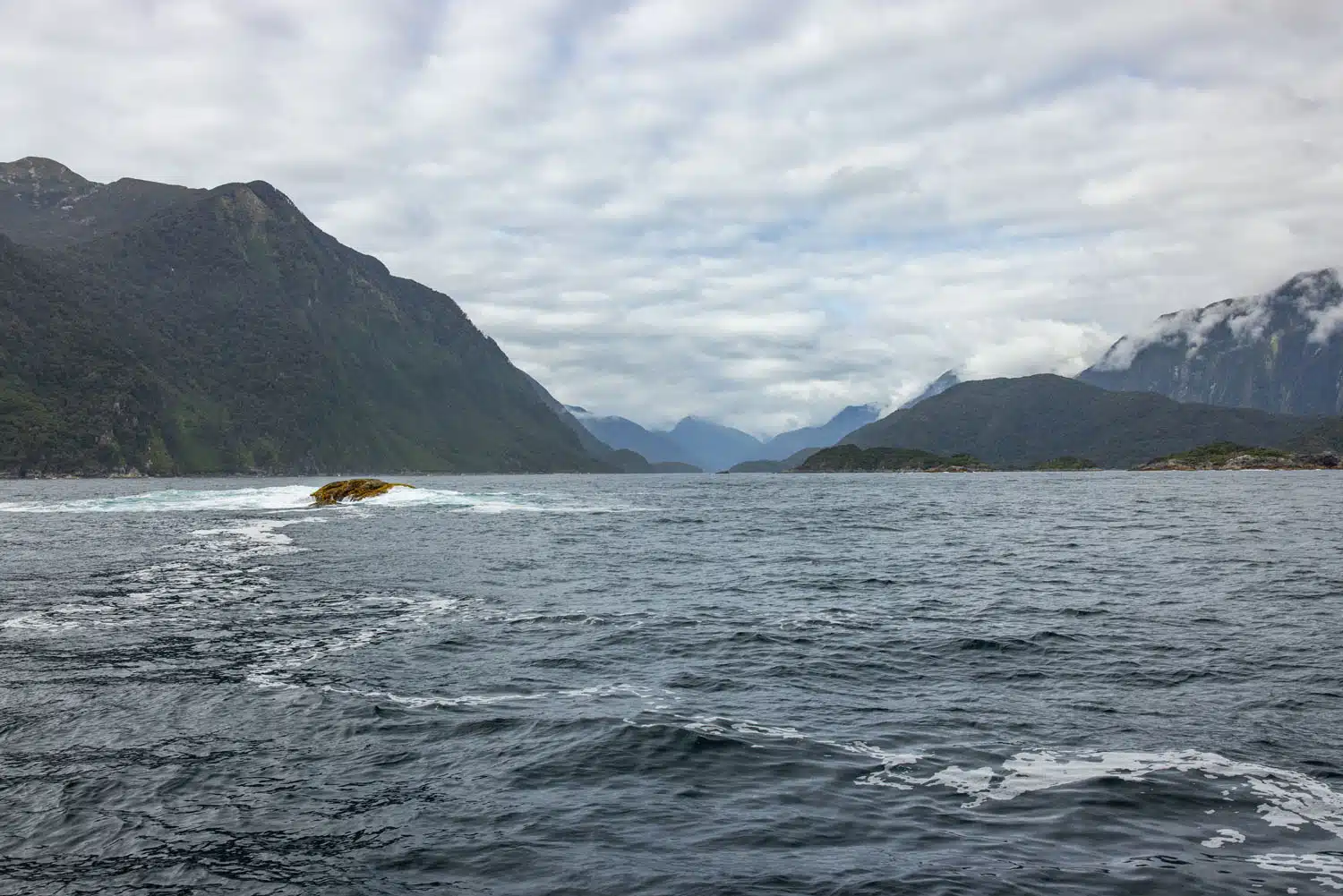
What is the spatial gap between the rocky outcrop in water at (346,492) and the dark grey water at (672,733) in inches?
2683

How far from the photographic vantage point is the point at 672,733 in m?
17.0

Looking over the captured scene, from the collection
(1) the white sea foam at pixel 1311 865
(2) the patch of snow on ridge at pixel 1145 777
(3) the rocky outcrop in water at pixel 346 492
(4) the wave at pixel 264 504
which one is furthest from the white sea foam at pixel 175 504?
(1) the white sea foam at pixel 1311 865

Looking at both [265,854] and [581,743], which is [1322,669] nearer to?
[581,743]

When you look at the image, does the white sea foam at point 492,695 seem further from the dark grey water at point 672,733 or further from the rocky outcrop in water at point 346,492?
the rocky outcrop in water at point 346,492

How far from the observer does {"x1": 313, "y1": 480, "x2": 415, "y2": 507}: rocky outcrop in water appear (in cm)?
10756

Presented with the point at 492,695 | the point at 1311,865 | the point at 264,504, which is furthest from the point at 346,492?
the point at 1311,865

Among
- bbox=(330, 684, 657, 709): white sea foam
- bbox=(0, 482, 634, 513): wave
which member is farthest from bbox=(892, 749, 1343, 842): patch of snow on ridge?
bbox=(0, 482, 634, 513): wave

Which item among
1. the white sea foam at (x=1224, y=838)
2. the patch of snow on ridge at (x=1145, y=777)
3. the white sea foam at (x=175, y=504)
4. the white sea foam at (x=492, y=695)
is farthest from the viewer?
the white sea foam at (x=175, y=504)

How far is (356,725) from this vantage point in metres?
17.5

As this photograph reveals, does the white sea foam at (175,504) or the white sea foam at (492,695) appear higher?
the white sea foam at (175,504)

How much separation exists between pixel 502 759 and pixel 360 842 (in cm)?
382

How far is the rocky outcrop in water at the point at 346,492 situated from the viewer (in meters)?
108

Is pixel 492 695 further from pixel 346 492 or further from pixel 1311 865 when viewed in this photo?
pixel 346 492

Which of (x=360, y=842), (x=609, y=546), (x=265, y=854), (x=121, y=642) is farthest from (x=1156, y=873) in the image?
(x=609, y=546)
